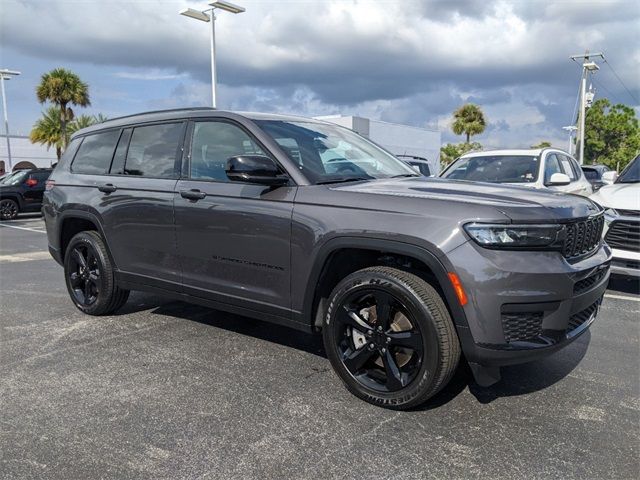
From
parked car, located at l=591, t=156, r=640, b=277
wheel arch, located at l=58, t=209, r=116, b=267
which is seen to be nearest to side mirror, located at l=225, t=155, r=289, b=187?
wheel arch, located at l=58, t=209, r=116, b=267

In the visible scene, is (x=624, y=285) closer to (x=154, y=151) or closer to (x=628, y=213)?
(x=628, y=213)

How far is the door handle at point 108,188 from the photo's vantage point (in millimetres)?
4664

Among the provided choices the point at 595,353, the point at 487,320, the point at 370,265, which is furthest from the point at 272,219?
the point at 595,353

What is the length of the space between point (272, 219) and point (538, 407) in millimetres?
1989

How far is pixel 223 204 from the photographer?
379 cm

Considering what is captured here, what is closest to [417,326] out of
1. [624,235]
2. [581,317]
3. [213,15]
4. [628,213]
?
[581,317]

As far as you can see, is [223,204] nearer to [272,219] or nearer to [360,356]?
[272,219]

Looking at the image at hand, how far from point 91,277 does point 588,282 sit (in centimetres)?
419

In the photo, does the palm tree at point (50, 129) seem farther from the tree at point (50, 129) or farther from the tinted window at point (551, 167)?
the tinted window at point (551, 167)

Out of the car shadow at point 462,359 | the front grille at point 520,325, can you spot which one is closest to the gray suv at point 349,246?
the front grille at point 520,325

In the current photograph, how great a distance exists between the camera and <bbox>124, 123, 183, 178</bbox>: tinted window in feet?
14.1

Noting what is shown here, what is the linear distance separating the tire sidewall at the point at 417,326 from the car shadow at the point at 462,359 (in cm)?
21

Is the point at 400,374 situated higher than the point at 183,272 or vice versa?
the point at 183,272

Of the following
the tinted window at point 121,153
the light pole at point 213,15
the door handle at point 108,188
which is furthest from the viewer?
the light pole at point 213,15
